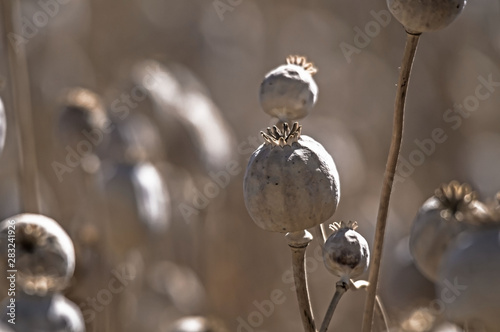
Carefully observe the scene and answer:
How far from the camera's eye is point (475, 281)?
79 cm

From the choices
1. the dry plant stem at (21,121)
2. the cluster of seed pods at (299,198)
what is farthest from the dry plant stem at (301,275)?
the dry plant stem at (21,121)

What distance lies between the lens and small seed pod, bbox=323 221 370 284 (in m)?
0.90

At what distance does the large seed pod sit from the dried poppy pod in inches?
5.4

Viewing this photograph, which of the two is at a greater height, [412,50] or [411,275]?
[412,50]

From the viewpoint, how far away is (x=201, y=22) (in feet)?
11.6

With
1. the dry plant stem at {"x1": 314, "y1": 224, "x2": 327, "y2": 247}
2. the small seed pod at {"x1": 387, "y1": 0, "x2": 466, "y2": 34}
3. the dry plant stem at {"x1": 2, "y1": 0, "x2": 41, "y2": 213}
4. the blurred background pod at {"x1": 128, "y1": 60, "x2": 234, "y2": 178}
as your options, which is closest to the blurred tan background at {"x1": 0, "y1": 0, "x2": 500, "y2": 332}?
the blurred background pod at {"x1": 128, "y1": 60, "x2": 234, "y2": 178}

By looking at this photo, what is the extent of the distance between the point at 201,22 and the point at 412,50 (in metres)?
2.75

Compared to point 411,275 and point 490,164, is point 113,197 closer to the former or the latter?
point 411,275

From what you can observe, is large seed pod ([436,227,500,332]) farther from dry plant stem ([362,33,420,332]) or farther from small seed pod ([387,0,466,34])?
small seed pod ([387,0,466,34])

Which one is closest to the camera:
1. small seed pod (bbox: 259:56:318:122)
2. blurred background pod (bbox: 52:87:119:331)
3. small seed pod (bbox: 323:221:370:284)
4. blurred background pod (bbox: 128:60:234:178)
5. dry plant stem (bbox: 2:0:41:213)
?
small seed pod (bbox: 323:221:370:284)

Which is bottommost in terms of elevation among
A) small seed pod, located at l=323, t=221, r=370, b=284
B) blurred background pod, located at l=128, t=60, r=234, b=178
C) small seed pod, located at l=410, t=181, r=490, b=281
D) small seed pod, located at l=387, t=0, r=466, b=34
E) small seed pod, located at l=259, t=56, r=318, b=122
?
small seed pod, located at l=323, t=221, r=370, b=284

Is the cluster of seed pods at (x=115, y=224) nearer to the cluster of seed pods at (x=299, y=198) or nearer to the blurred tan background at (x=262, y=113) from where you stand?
the blurred tan background at (x=262, y=113)

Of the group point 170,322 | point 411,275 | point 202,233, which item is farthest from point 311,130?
point 411,275

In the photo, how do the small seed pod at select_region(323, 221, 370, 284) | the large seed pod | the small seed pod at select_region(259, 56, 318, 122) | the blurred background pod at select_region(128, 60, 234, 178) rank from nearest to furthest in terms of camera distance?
the large seed pod < the small seed pod at select_region(323, 221, 370, 284) < the small seed pod at select_region(259, 56, 318, 122) < the blurred background pod at select_region(128, 60, 234, 178)
